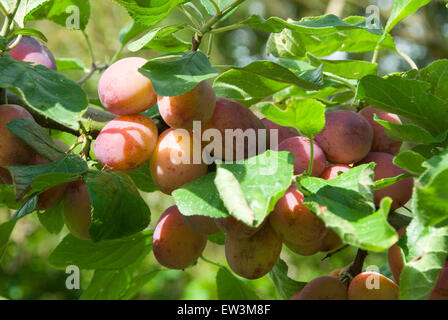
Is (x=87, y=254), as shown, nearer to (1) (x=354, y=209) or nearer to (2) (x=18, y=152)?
(2) (x=18, y=152)

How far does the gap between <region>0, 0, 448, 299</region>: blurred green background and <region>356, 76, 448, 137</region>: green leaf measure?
3.32 ft

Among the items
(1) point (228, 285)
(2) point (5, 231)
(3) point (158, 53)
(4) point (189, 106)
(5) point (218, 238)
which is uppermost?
(4) point (189, 106)

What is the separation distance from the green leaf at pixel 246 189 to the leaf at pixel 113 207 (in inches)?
2.7

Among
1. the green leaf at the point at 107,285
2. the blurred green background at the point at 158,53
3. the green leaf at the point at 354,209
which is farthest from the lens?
the blurred green background at the point at 158,53

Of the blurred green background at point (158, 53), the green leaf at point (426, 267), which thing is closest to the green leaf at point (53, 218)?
the green leaf at point (426, 267)

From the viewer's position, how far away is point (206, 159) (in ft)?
1.38

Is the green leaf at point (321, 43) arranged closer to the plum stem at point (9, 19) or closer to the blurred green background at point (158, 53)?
the plum stem at point (9, 19)

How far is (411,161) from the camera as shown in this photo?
1.21ft

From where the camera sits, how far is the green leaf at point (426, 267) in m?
0.33

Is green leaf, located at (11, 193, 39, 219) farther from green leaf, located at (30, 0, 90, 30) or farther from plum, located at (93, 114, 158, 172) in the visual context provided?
green leaf, located at (30, 0, 90, 30)

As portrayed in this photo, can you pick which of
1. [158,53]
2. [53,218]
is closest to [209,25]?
[53,218]

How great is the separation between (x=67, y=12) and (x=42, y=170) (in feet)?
0.77
